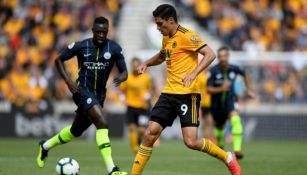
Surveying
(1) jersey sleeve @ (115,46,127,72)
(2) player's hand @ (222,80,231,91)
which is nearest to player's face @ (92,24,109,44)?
(1) jersey sleeve @ (115,46,127,72)

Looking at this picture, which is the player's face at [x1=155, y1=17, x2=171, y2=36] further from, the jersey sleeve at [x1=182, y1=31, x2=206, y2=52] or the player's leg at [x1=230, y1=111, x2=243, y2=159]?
the player's leg at [x1=230, y1=111, x2=243, y2=159]

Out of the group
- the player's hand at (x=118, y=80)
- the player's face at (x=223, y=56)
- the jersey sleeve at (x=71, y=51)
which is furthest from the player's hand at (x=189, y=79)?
the player's face at (x=223, y=56)

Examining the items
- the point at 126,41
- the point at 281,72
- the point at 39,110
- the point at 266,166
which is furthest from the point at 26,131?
the point at 266,166

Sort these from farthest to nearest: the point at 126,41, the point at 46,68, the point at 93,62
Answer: the point at 126,41
the point at 46,68
the point at 93,62

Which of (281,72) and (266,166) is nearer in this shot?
(266,166)

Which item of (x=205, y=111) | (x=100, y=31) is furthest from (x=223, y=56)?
(x=100, y=31)

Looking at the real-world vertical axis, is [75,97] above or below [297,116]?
above

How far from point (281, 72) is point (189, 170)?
14239 mm

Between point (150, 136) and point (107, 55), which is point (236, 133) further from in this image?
point (150, 136)

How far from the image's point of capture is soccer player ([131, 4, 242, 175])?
1124 cm

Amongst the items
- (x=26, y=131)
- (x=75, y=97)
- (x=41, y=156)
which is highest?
(x=75, y=97)

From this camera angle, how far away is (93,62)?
12.8 m

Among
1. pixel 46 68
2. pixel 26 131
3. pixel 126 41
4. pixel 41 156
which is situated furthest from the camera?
pixel 126 41

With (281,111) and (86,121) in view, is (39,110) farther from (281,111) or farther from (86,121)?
(86,121)
